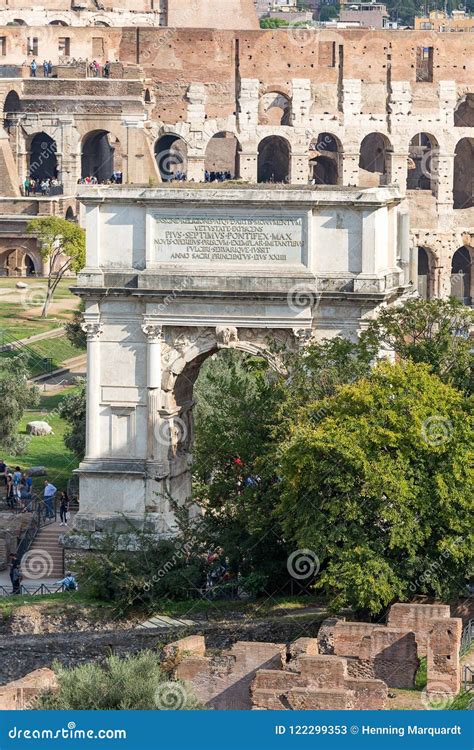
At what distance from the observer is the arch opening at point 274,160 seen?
104m

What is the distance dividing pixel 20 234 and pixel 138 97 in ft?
47.0

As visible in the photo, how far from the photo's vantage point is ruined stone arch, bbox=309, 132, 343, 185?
104 meters

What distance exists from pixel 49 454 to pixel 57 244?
2455 centimetres

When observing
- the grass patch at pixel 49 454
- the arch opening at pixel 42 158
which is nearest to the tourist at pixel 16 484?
the grass patch at pixel 49 454

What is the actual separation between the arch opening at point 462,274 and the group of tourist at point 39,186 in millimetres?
16603

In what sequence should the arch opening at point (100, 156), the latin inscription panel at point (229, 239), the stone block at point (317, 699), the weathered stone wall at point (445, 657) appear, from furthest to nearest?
the arch opening at point (100, 156) → the latin inscription panel at point (229, 239) → the weathered stone wall at point (445, 657) → the stone block at point (317, 699)

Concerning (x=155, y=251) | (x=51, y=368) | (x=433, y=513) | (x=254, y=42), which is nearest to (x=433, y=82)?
(x=254, y=42)

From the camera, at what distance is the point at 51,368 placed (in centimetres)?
6888

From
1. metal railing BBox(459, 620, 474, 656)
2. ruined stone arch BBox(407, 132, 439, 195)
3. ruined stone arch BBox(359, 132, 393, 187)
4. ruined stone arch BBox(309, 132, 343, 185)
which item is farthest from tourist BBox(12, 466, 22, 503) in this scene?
ruined stone arch BBox(407, 132, 439, 195)

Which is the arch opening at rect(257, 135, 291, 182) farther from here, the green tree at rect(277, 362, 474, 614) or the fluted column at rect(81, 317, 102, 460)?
the green tree at rect(277, 362, 474, 614)

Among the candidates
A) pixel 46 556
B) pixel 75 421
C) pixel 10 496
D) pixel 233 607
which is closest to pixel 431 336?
pixel 233 607

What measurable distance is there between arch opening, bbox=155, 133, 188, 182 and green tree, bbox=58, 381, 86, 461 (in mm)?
46677

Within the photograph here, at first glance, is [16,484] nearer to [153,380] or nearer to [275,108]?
[153,380]

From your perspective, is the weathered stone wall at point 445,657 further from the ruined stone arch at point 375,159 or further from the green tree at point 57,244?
the ruined stone arch at point 375,159
